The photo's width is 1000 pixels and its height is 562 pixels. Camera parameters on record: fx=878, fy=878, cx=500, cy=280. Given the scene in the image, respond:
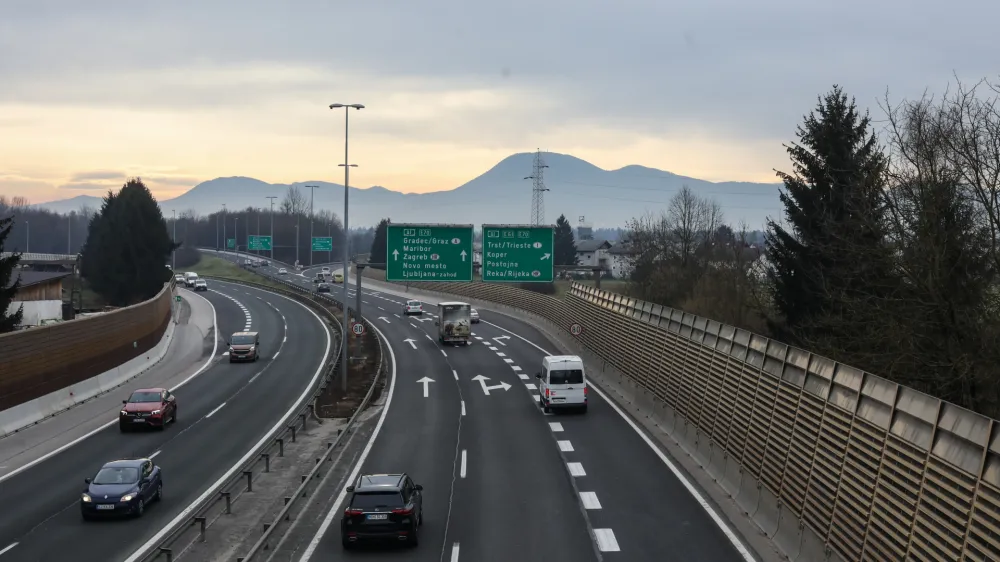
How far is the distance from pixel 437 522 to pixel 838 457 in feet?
31.4

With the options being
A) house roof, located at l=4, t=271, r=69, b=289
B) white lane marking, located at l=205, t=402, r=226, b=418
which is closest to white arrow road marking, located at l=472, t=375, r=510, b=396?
white lane marking, located at l=205, t=402, r=226, b=418

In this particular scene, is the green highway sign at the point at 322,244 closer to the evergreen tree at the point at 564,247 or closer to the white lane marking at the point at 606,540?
the evergreen tree at the point at 564,247

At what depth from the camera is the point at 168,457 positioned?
99.7ft

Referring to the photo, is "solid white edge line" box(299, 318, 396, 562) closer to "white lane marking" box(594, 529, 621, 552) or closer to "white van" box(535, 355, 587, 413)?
"white lane marking" box(594, 529, 621, 552)

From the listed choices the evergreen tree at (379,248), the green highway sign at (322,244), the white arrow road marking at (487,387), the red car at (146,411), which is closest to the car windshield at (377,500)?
the red car at (146,411)

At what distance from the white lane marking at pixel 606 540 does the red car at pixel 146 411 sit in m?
21.2

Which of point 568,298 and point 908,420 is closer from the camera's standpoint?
point 908,420

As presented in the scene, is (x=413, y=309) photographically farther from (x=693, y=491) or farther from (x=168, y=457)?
(x=693, y=491)

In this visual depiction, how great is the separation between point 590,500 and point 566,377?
1355 centimetres

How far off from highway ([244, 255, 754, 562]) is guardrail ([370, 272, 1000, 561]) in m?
1.53

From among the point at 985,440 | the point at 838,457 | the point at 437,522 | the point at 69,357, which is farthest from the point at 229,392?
the point at 985,440

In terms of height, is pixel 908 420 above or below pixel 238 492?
above

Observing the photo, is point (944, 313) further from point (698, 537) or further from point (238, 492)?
point (238, 492)

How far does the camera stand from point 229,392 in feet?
149
